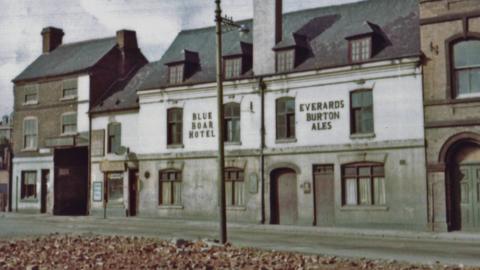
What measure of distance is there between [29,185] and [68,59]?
367 inches

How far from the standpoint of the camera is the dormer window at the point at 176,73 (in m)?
33.1

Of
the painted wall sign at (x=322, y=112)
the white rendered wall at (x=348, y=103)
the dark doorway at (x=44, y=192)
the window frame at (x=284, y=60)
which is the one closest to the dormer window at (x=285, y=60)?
the window frame at (x=284, y=60)

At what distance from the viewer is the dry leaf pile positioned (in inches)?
459

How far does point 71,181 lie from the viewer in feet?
126

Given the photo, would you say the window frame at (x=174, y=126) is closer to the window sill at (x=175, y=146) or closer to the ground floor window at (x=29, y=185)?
the window sill at (x=175, y=146)

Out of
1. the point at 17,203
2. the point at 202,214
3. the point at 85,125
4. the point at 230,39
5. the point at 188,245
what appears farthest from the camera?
the point at 17,203

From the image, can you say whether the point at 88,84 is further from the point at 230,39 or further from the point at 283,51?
the point at 283,51

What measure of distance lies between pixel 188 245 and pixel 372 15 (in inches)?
729

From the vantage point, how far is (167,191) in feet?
108

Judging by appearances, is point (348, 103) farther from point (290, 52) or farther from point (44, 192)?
point (44, 192)

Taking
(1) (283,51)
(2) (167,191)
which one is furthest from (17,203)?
(1) (283,51)

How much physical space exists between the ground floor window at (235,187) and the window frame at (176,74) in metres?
6.32

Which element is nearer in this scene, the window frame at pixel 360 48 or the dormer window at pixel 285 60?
the window frame at pixel 360 48

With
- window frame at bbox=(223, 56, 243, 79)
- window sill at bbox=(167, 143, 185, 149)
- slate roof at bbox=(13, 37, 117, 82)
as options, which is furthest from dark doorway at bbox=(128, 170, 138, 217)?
window frame at bbox=(223, 56, 243, 79)
